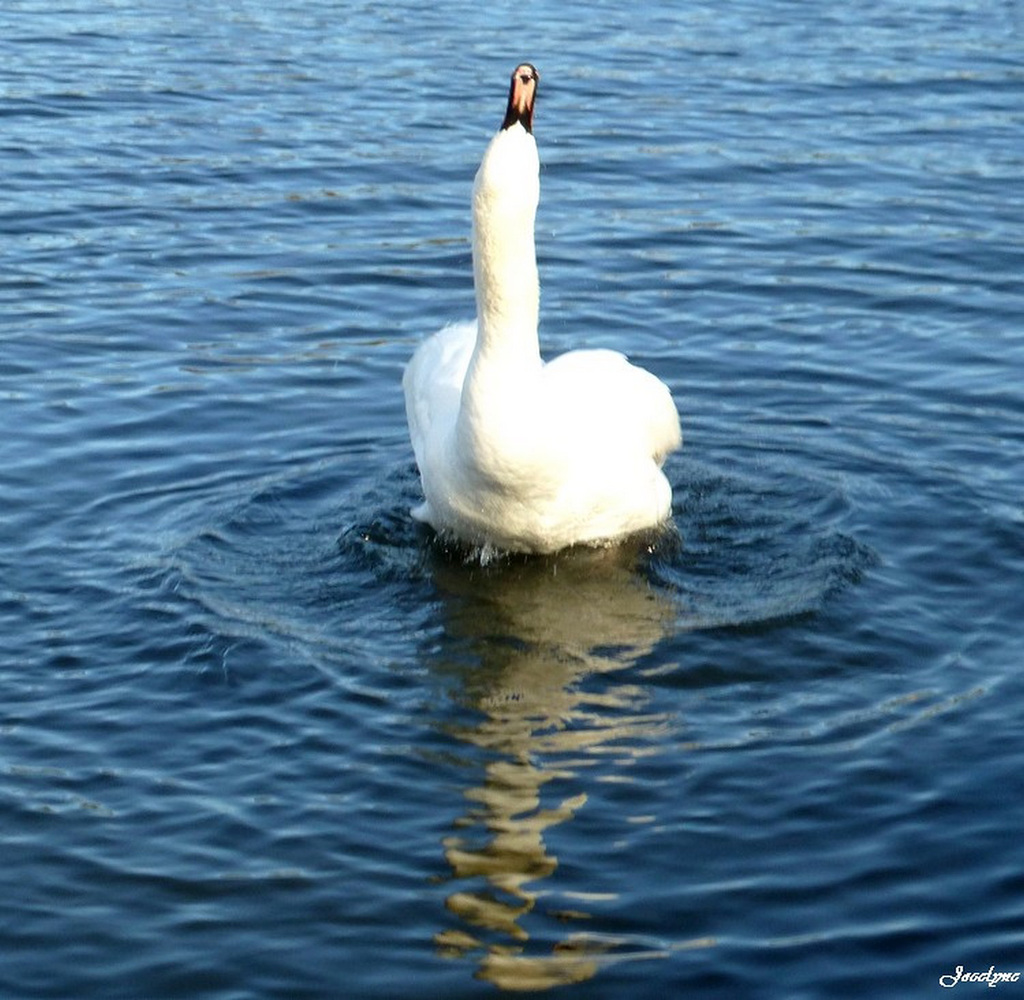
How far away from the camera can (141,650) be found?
8.51 meters

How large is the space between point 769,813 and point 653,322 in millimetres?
6136

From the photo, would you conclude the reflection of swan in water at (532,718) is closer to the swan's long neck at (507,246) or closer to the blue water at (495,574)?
the blue water at (495,574)

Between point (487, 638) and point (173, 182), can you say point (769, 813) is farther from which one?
point (173, 182)

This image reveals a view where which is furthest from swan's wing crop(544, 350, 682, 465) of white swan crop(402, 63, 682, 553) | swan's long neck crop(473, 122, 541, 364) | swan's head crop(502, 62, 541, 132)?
swan's head crop(502, 62, 541, 132)

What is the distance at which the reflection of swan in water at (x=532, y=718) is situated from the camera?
6523 mm

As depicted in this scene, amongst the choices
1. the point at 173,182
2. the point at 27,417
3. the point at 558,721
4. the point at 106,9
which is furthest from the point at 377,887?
the point at 106,9

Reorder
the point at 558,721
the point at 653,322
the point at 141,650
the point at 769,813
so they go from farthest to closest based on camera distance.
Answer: the point at 653,322, the point at 141,650, the point at 558,721, the point at 769,813

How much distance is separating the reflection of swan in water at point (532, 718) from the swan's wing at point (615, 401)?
0.59 m

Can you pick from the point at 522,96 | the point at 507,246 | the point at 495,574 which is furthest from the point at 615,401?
the point at 522,96

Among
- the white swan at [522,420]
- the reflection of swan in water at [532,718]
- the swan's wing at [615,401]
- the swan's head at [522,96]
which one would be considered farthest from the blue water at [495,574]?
the swan's head at [522,96]

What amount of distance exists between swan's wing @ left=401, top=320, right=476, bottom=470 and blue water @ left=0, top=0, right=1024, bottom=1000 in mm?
507

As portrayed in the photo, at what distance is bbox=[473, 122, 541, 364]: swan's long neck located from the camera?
27.9 ft

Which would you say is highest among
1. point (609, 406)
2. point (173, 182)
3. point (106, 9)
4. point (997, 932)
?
point (106, 9)

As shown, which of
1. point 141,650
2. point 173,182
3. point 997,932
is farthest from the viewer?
point 173,182
